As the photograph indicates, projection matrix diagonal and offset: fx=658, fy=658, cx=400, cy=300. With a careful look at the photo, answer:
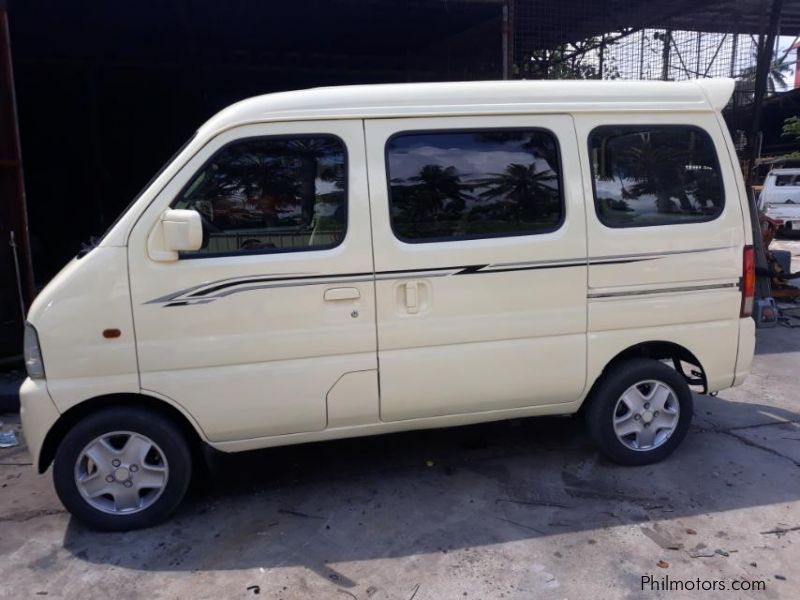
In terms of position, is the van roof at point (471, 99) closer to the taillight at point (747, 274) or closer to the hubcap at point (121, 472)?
the taillight at point (747, 274)

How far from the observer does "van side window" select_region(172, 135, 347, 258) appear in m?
3.49

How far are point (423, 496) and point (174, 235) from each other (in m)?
2.07

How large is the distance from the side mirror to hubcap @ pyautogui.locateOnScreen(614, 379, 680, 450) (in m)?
2.71

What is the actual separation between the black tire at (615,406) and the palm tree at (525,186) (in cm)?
116

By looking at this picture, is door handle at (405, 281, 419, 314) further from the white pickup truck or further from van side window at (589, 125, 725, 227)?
the white pickup truck

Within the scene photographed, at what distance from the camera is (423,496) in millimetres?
3938

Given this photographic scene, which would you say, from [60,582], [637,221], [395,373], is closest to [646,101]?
[637,221]

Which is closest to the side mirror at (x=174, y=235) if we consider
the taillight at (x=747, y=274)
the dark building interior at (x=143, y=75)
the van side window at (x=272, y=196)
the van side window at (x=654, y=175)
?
the van side window at (x=272, y=196)

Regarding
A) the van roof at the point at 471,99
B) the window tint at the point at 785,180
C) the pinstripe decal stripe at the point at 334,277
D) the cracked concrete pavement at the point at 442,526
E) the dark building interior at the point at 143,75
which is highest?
the dark building interior at the point at 143,75

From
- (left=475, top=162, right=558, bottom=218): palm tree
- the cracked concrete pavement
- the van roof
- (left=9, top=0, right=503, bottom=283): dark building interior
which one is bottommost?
the cracked concrete pavement

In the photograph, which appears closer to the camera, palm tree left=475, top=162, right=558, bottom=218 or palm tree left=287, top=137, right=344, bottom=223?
palm tree left=287, top=137, right=344, bottom=223
